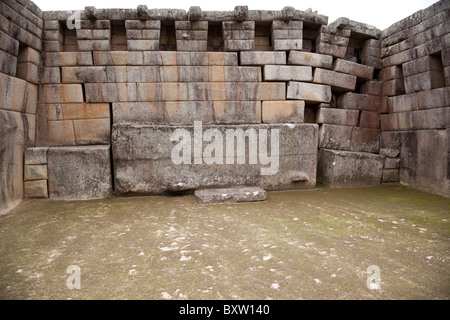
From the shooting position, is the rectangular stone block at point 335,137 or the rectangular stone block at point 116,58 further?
the rectangular stone block at point 335,137

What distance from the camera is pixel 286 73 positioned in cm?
582

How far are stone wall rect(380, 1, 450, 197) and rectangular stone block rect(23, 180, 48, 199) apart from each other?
773cm

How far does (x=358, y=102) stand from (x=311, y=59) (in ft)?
5.51

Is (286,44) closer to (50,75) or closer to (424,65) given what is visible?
(424,65)

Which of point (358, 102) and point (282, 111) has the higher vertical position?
point (358, 102)

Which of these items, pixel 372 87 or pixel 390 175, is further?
pixel 372 87

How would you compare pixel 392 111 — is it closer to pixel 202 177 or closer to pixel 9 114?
pixel 202 177

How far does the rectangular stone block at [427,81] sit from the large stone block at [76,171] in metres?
6.75

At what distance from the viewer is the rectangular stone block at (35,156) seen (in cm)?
485

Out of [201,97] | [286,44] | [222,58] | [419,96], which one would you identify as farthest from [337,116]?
[201,97]

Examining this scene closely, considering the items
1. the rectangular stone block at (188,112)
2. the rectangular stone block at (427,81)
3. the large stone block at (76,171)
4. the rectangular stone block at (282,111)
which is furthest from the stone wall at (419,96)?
the large stone block at (76,171)

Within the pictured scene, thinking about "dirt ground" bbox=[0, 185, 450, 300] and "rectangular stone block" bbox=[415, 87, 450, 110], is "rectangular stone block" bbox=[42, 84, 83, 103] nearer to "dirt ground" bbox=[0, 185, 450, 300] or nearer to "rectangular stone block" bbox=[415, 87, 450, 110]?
"dirt ground" bbox=[0, 185, 450, 300]

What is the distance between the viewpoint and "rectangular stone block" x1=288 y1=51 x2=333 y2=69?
19.1ft

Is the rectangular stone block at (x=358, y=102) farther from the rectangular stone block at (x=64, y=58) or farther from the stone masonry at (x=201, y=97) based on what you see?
the rectangular stone block at (x=64, y=58)
